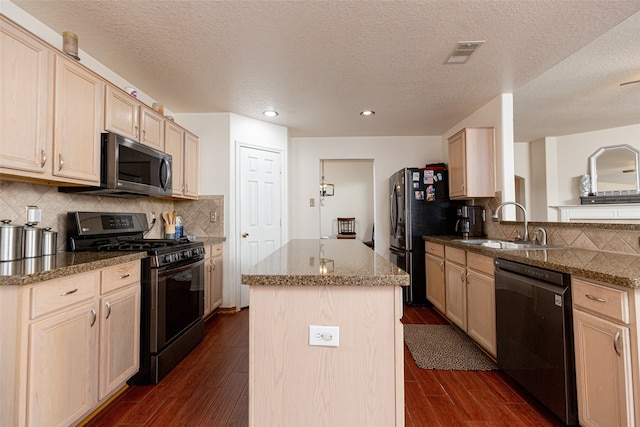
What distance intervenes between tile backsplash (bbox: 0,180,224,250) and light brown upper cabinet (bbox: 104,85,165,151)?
22.8 inches

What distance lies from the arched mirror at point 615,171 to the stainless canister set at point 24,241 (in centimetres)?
625

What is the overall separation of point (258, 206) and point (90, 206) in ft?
5.88

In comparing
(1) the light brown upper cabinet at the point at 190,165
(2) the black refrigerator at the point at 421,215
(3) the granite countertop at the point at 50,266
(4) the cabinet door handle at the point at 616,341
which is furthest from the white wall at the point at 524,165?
(3) the granite countertop at the point at 50,266

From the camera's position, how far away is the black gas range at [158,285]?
6.49 ft

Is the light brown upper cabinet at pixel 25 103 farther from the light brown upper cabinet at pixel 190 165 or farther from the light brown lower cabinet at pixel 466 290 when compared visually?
the light brown lower cabinet at pixel 466 290


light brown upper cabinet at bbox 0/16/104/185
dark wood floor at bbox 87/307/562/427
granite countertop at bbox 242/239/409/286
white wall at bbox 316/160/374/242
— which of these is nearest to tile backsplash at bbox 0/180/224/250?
light brown upper cabinet at bbox 0/16/104/185

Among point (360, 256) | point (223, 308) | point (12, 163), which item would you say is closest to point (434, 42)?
point (360, 256)

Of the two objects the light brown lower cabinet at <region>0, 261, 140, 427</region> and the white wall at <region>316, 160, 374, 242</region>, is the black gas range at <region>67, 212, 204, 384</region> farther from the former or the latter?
the white wall at <region>316, 160, 374, 242</region>

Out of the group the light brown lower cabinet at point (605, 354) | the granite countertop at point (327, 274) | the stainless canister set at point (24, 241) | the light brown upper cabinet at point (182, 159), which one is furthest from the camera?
the light brown upper cabinet at point (182, 159)

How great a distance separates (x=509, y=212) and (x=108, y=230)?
3.70 meters

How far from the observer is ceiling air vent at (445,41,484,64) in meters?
2.06

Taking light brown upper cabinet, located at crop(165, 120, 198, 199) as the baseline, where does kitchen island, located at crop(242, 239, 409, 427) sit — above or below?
below

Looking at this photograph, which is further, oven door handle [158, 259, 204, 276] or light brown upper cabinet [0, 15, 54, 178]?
oven door handle [158, 259, 204, 276]

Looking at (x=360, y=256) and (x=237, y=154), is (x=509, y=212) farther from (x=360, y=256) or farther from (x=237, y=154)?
(x=237, y=154)
